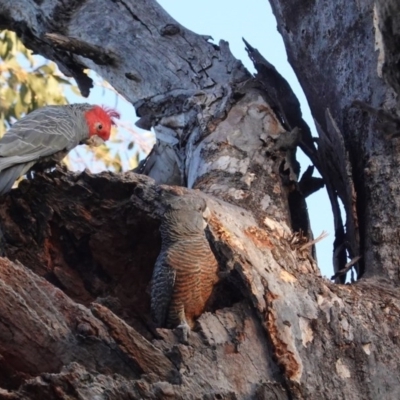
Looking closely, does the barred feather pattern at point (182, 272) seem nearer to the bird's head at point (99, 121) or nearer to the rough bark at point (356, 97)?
the rough bark at point (356, 97)

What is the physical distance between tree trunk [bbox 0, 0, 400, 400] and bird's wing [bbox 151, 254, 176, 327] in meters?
0.14

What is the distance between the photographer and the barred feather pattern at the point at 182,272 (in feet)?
8.87

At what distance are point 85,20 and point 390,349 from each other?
239 centimetres

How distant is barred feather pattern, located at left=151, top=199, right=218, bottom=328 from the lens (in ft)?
8.87

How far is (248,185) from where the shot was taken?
3.17 m

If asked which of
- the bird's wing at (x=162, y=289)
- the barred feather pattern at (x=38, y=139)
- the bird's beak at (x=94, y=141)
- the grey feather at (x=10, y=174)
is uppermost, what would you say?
the bird's beak at (x=94, y=141)

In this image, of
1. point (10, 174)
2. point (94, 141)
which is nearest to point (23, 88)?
point (94, 141)

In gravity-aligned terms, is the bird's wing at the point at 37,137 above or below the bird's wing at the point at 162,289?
above

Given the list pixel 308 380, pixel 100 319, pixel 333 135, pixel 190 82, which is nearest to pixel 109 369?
pixel 100 319

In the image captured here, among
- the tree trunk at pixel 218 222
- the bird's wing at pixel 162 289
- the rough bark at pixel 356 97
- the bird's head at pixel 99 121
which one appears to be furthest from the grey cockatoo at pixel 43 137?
the rough bark at pixel 356 97

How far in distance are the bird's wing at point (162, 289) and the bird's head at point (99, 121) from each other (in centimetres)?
246

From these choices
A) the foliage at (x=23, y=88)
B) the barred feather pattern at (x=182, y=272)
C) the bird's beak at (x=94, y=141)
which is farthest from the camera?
the foliage at (x=23, y=88)

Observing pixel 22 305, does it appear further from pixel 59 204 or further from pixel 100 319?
pixel 59 204

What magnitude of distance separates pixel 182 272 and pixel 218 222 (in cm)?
20
